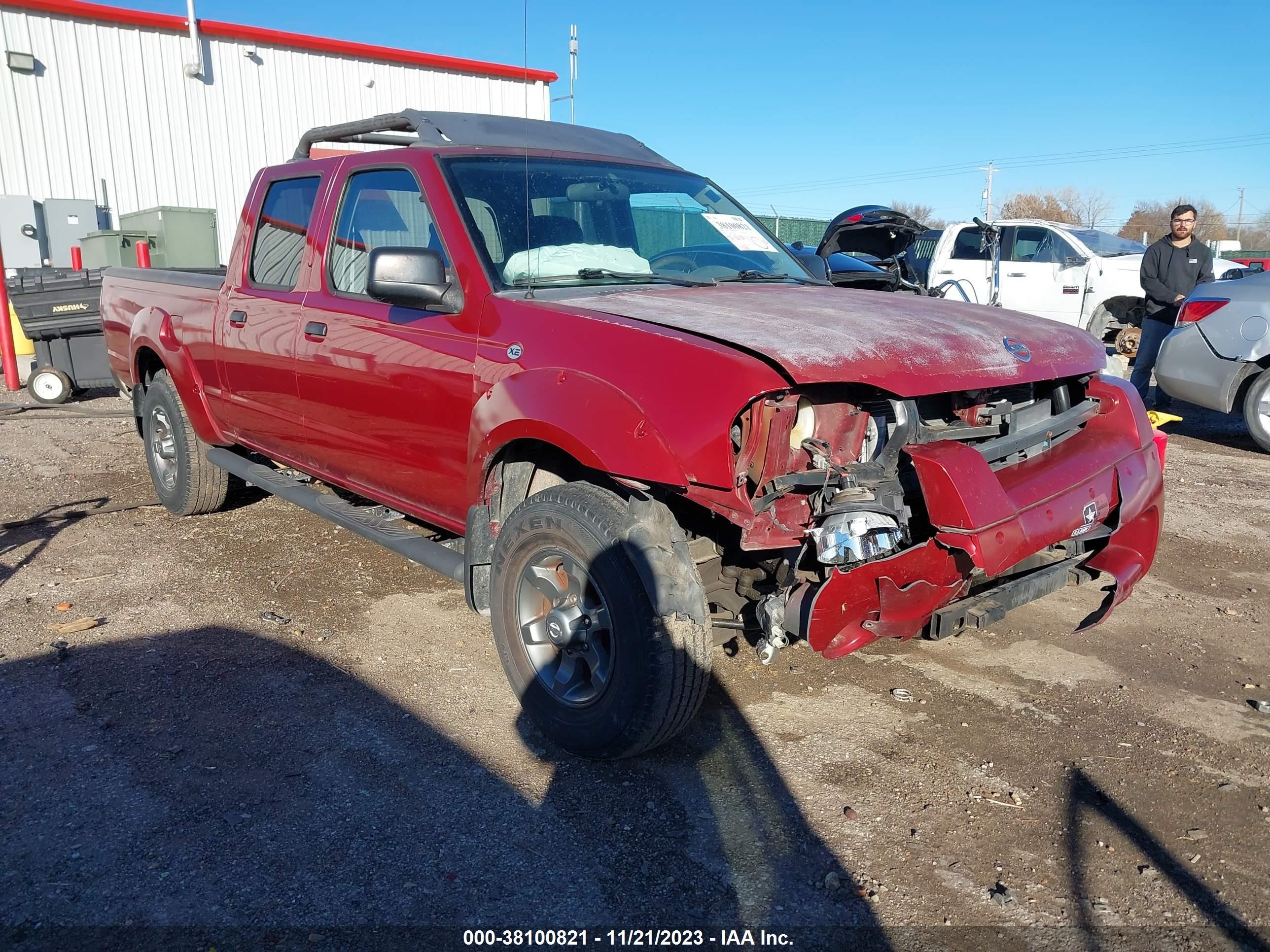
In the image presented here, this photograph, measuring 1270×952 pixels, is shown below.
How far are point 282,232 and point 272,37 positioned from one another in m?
15.5

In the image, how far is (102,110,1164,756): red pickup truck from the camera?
8.99ft

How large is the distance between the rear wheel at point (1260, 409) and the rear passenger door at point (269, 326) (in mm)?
7353

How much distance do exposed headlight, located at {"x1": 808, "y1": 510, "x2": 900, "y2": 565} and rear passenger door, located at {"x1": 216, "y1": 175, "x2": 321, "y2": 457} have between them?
2.75 m

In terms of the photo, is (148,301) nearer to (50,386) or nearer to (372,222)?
(372,222)

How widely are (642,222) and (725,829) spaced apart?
2556 millimetres

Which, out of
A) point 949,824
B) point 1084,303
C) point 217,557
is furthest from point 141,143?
point 949,824

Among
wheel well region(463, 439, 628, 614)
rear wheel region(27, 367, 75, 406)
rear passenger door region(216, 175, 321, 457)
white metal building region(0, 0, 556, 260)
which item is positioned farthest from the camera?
white metal building region(0, 0, 556, 260)

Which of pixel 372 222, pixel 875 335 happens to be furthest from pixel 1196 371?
pixel 372 222

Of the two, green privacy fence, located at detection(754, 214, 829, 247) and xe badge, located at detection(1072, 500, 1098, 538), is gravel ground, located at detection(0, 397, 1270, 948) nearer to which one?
xe badge, located at detection(1072, 500, 1098, 538)

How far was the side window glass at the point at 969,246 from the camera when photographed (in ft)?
45.7

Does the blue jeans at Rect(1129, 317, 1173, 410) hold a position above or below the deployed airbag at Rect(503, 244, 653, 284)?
below

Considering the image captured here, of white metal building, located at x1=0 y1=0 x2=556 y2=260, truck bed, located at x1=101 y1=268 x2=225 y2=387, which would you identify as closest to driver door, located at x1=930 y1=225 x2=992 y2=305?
white metal building, located at x1=0 y1=0 x2=556 y2=260

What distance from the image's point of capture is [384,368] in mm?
3811

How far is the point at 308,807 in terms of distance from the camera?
2938 millimetres
